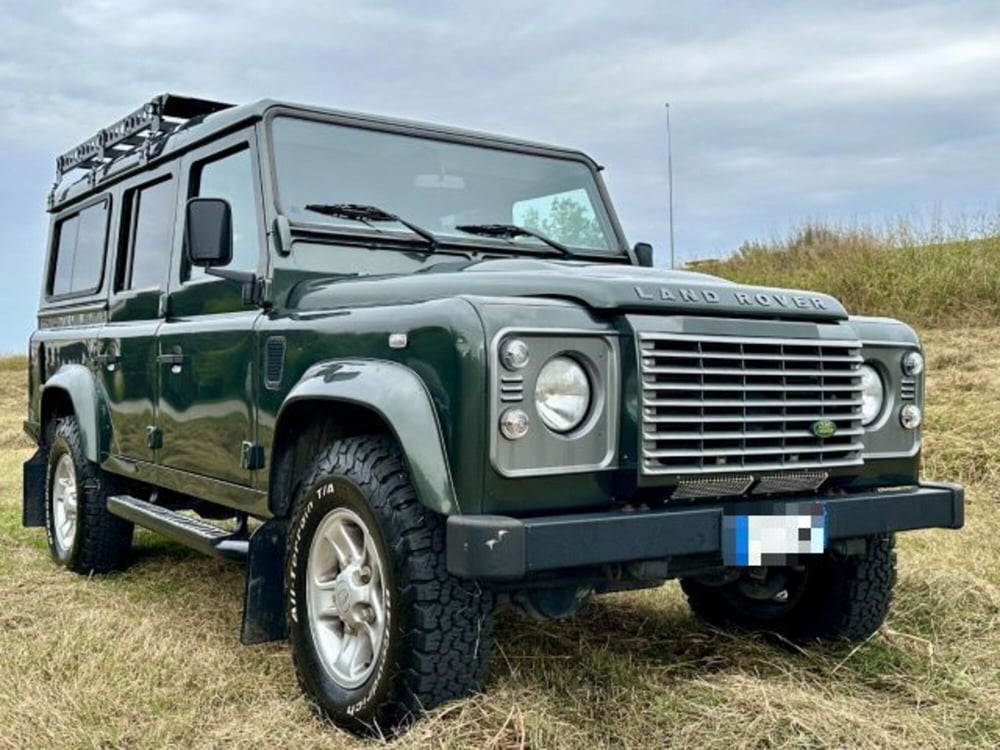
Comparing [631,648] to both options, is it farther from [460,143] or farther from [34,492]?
[34,492]

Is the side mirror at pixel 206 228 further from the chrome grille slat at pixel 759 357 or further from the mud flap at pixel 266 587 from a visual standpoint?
the chrome grille slat at pixel 759 357

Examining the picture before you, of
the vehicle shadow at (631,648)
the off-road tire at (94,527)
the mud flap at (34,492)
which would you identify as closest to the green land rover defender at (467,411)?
the vehicle shadow at (631,648)

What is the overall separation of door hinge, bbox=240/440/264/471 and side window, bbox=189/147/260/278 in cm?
66

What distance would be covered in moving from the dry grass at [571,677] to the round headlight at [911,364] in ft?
3.34

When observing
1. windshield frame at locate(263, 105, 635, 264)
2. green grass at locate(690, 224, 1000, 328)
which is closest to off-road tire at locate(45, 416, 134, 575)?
windshield frame at locate(263, 105, 635, 264)

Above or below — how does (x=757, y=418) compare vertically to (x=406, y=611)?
above

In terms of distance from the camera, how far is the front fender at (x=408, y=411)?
2912 mm

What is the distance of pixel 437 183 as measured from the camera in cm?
451

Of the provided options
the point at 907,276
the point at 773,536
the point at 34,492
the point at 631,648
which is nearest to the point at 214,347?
the point at 631,648

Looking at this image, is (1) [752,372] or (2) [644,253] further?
(2) [644,253]

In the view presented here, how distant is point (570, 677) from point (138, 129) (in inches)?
145

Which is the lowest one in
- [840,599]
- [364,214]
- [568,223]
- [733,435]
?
[840,599]

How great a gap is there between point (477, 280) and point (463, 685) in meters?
1.20

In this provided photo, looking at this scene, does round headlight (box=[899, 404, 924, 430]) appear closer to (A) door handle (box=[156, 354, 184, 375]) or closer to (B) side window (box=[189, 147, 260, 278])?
(B) side window (box=[189, 147, 260, 278])
